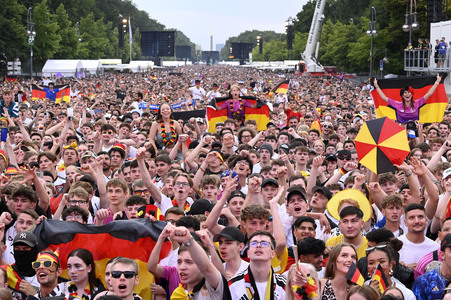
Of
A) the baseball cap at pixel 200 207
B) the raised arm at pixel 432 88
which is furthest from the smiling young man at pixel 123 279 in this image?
the raised arm at pixel 432 88

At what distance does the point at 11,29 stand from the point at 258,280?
58.7m

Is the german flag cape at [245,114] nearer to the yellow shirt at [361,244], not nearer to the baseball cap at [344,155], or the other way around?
the baseball cap at [344,155]

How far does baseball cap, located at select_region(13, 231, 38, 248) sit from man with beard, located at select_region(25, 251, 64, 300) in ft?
1.37

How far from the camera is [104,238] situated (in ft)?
22.7

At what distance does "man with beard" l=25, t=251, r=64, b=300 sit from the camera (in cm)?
608

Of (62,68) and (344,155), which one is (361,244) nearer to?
(344,155)

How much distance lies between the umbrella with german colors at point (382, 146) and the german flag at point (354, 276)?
3.06 meters

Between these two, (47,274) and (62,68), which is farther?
(62,68)

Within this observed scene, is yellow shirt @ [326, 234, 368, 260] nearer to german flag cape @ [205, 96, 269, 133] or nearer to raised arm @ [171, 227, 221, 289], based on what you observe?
raised arm @ [171, 227, 221, 289]

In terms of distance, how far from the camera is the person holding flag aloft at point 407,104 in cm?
1568

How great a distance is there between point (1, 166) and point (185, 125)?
5.28 m

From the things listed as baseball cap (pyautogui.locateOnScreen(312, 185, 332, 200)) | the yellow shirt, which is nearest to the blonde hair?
the yellow shirt

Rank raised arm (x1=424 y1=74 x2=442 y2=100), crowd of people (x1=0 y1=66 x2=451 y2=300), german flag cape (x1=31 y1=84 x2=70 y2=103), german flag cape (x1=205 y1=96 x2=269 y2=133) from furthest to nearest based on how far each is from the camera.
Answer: german flag cape (x1=31 y1=84 x2=70 y2=103)
german flag cape (x1=205 y1=96 x2=269 y2=133)
raised arm (x1=424 y1=74 x2=442 y2=100)
crowd of people (x1=0 y1=66 x2=451 y2=300)

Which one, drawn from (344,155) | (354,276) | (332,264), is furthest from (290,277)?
(344,155)
